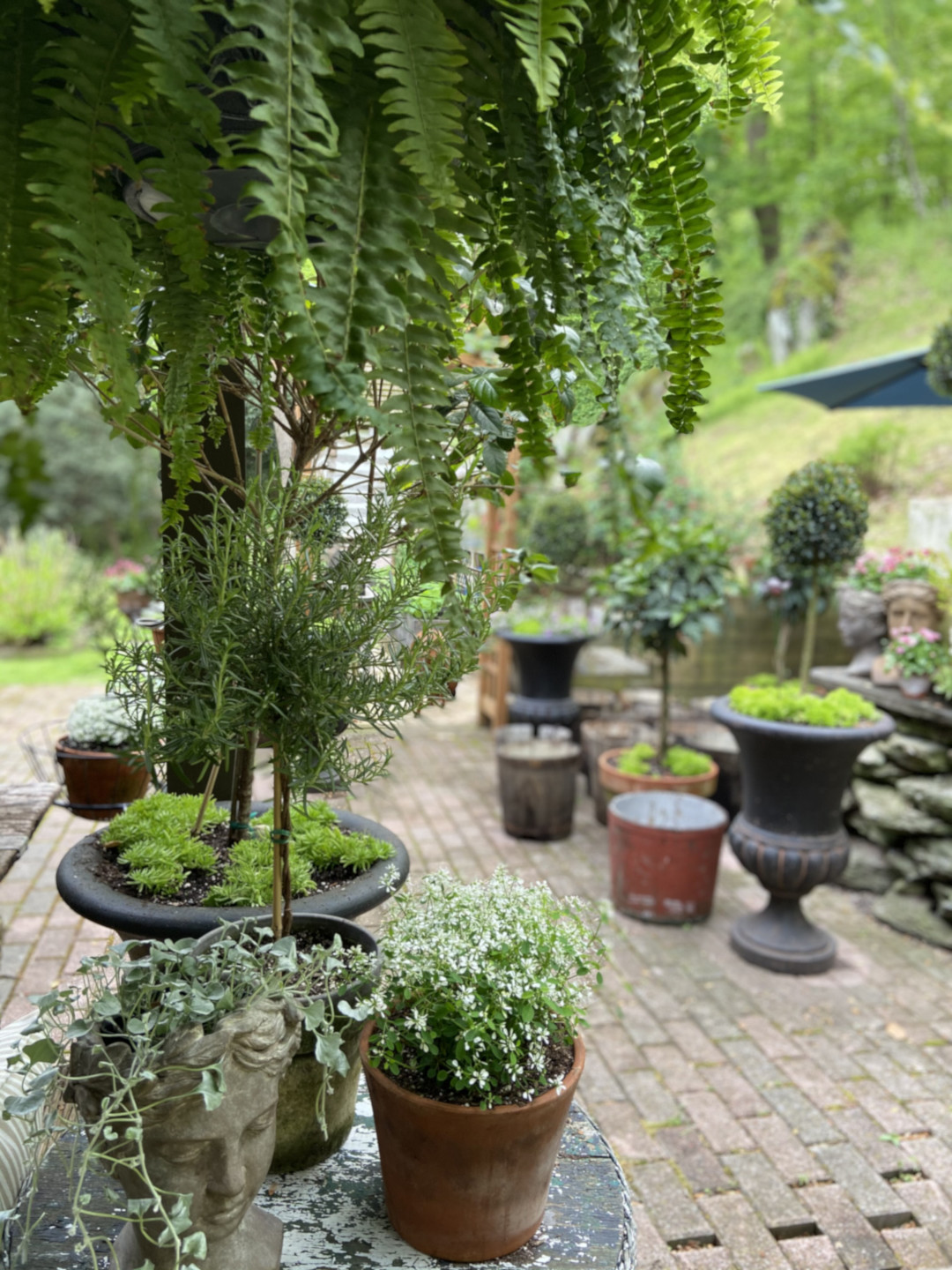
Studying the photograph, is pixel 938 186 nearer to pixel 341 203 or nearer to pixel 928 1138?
pixel 928 1138

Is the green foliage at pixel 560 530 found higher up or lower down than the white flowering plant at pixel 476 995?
higher up

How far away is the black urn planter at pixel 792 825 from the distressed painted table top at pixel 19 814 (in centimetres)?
236

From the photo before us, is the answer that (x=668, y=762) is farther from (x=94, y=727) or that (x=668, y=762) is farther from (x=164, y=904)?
(x=164, y=904)

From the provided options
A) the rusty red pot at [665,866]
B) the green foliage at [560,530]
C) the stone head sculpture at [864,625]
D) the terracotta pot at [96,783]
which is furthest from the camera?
the green foliage at [560,530]

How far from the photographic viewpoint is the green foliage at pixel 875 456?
350 inches

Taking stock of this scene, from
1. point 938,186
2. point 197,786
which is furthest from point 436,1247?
point 938,186

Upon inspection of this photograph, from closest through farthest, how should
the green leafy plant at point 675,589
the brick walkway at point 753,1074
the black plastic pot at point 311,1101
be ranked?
the black plastic pot at point 311,1101 → the brick walkway at point 753,1074 → the green leafy plant at point 675,589

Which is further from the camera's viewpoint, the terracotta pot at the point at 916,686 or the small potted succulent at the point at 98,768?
the terracotta pot at the point at 916,686

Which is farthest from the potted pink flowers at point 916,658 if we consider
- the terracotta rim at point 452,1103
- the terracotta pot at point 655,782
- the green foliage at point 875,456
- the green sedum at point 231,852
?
the green foliage at point 875,456

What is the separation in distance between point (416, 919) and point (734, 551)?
6645 millimetres

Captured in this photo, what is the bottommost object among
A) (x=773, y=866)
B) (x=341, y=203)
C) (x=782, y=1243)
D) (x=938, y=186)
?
(x=782, y=1243)

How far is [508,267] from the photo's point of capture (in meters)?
0.82

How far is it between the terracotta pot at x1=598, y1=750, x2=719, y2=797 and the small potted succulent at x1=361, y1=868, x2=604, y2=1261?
2.95 metres

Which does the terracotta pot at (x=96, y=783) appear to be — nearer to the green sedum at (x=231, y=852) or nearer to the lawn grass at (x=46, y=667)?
the green sedum at (x=231, y=852)
